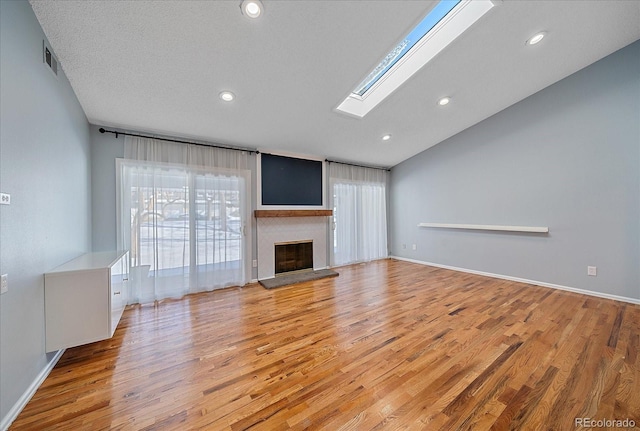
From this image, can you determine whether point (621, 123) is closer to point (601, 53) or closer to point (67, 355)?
point (601, 53)

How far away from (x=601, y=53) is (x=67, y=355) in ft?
22.7

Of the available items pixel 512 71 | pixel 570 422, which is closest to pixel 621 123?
pixel 512 71

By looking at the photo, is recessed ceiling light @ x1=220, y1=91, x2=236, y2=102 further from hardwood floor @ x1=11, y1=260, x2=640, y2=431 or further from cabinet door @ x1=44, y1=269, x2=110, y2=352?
hardwood floor @ x1=11, y1=260, x2=640, y2=431

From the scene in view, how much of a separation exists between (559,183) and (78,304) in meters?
6.01

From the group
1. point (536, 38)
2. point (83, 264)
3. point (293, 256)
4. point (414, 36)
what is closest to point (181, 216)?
point (83, 264)

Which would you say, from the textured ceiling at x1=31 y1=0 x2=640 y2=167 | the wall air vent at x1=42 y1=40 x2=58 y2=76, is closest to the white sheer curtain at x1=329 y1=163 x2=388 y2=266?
the textured ceiling at x1=31 y1=0 x2=640 y2=167

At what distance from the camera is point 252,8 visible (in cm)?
168

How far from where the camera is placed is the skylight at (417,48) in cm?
225

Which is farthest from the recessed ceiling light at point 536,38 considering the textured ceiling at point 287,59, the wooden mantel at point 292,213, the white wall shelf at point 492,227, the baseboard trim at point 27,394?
the baseboard trim at point 27,394

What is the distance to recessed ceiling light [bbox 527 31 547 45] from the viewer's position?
2.44 metres

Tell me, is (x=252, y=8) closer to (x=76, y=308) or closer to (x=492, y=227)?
(x=76, y=308)

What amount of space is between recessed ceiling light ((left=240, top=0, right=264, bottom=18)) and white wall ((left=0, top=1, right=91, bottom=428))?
1369mm

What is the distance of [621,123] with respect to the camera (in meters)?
2.91

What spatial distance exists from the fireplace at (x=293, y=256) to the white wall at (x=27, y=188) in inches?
107
